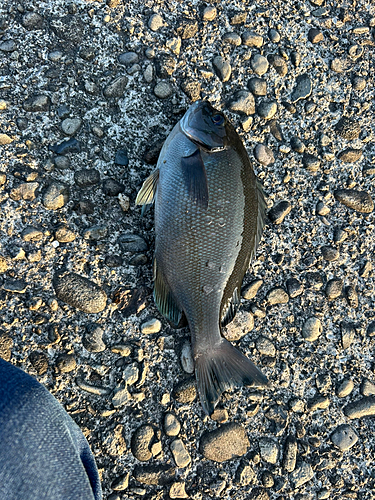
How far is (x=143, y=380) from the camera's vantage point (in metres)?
2.19

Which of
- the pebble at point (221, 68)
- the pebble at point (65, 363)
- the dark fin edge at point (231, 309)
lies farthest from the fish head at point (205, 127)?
the pebble at point (65, 363)

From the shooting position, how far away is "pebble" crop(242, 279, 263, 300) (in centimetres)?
235

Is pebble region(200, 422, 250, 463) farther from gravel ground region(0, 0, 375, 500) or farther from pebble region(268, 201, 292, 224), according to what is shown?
pebble region(268, 201, 292, 224)

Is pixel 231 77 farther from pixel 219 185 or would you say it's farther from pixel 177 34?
pixel 219 185

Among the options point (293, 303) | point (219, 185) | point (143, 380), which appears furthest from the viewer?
point (293, 303)

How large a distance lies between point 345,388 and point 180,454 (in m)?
1.00

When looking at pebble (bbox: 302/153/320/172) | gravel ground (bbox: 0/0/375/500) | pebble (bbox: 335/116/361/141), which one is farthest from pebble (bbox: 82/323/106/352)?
pebble (bbox: 335/116/361/141)

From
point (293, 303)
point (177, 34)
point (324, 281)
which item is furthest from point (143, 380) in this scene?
point (177, 34)

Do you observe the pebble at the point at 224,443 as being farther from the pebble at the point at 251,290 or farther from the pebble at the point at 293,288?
the pebble at the point at 293,288

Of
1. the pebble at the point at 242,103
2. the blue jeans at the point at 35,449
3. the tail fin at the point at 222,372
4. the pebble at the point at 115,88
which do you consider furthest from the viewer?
the pebble at the point at 242,103

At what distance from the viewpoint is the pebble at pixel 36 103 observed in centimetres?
230

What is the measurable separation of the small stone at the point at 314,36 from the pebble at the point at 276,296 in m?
1.65

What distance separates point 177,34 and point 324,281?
1.75 metres

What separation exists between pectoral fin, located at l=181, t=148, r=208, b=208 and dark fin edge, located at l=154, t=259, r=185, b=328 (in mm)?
431
